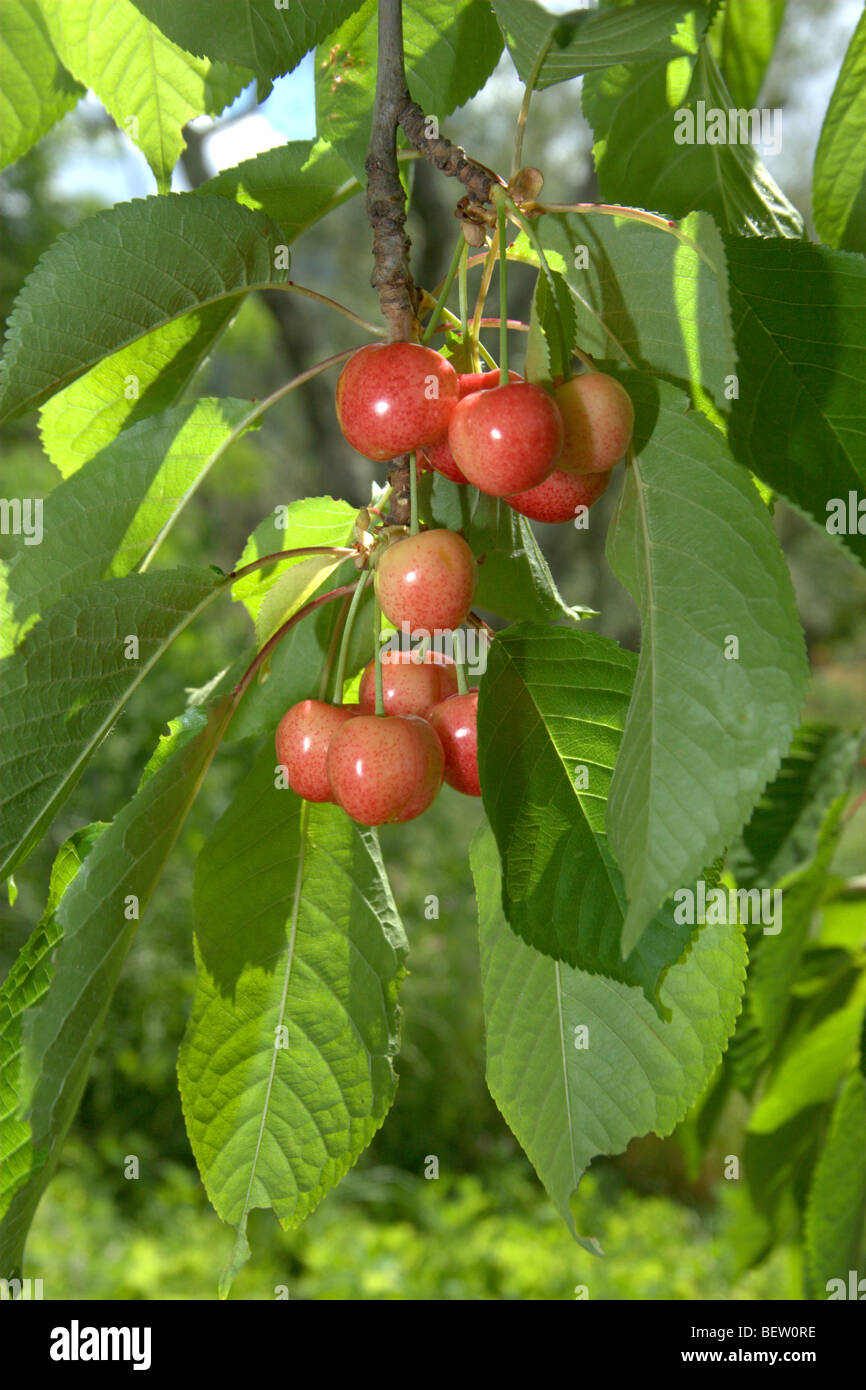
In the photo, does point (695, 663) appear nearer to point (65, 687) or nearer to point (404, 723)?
point (404, 723)

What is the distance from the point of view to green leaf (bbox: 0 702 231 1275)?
39 cm

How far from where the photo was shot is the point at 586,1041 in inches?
19.6

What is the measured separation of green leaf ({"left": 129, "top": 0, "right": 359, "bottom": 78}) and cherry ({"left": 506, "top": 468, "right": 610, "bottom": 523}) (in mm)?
209

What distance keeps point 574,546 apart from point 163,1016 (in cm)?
234

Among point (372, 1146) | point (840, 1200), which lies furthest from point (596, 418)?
point (372, 1146)

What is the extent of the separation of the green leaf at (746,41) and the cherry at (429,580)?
49 cm

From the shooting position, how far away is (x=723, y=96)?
570 millimetres

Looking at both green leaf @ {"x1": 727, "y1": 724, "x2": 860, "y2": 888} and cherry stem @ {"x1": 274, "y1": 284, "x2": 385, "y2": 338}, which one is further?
green leaf @ {"x1": 727, "y1": 724, "x2": 860, "y2": 888}

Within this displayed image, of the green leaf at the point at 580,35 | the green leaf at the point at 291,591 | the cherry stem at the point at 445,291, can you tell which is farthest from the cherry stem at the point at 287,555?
the green leaf at the point at 580,35

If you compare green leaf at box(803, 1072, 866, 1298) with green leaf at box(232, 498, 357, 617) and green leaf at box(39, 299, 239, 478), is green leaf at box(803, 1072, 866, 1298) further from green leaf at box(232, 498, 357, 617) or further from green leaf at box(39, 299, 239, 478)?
green leaf at box(39, 299, 239, 478)

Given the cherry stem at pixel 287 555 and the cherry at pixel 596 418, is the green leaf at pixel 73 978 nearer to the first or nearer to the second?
the cherry stem at pixel 287 555

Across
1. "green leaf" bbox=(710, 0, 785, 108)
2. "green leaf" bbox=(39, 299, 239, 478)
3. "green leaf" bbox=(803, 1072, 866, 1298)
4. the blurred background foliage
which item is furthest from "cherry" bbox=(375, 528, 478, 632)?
the blurred background foliage
